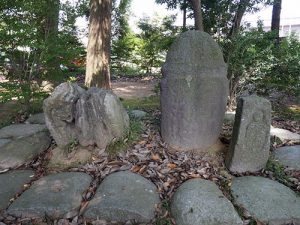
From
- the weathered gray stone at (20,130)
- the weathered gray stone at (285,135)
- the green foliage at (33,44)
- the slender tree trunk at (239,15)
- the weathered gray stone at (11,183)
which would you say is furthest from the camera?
the slender tree trunk at (239,15)

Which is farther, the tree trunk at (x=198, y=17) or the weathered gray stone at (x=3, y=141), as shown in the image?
the tree trunk at (x=198, y=17)

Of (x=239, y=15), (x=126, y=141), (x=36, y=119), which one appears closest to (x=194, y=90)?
(x=126, y=141)

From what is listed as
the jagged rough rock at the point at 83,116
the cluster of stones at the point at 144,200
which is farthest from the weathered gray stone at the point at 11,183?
the jagged rough rock at the point at 83,116

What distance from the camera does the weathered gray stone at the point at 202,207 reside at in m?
2.80

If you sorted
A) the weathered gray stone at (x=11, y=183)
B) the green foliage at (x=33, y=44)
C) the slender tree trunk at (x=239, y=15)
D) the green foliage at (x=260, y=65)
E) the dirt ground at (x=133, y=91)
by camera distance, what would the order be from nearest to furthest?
1. the weathered gray stone at (x=11, y=183)
2. the green foliage at (x=33, y=44)
3. the green foliage at (x=260, y=65)
4. the slender tree trunk at (x=239, y=15)
5. the dirt ground at (x=133, y=91)

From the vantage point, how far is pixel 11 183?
344 centimetres

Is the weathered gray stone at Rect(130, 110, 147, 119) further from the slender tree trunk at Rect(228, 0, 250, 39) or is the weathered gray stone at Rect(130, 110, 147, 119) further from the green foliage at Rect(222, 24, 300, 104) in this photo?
the slender tree trunk at Rect(228, 0, 250, 39)

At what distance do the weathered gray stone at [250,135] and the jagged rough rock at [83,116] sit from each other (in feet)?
4.63

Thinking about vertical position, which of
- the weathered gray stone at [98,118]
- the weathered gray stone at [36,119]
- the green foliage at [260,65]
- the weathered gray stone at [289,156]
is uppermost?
the green foliage at [260,65]

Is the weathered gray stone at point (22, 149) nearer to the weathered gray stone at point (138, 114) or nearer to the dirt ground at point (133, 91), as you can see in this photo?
the weathered gray stone at point (138, 114)

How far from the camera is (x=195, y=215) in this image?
284cm

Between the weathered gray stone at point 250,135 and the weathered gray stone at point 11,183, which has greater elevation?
the weathered gray stone at point 250,135

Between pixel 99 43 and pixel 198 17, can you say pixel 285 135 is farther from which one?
pixel 198 17

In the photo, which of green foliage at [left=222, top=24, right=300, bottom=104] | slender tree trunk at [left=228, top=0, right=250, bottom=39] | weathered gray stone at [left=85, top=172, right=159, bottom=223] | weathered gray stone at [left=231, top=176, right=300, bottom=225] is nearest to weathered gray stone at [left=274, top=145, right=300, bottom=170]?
weathered gray stone at [left=231, top=176, right=300, bottom=225]
